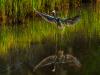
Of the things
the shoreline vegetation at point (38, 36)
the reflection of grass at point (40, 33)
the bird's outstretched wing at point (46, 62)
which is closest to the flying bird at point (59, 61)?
the bird's outstretched wing at point (46, 62)

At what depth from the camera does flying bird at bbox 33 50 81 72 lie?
381 inches

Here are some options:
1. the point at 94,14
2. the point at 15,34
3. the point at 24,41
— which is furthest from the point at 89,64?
the point at 94,14

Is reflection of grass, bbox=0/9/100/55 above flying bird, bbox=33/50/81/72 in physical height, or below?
below

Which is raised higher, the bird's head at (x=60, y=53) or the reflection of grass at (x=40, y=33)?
the bird's head at (x=60, y=53)

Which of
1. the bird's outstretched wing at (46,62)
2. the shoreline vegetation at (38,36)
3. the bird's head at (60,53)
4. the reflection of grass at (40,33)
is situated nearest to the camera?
the bird's outstretched wing at (46,62)

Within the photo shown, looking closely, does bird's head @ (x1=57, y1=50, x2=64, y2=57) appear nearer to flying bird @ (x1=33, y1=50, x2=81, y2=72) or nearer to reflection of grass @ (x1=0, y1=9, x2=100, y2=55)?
flying bird @ (x1=33, y1=50, x2=81, y2=72)

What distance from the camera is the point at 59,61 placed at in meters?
9.89

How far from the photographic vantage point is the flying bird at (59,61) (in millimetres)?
9688

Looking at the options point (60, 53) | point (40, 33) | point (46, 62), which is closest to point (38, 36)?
point (40, 33)

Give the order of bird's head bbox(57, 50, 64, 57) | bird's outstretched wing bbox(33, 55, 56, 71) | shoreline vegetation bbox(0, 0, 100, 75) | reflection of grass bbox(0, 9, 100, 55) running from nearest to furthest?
bird's outstretched wing bbox(33, 55, 56, 71)
shoreline vegetation bbox(0, 0, 100, 75)
bird's head bbox(57, 50, 64, 57)
reflection of grass bbox(0, 9, 100, 55)

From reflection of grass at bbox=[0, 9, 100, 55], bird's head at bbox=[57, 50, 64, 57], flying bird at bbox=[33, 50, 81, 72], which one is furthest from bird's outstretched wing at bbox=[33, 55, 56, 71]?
reflection of grass at bbox=[0, 9, 100, 55]

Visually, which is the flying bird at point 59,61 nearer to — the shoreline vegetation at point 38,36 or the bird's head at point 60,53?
the bird's head at point 60,53

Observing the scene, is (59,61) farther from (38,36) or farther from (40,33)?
(40,33)

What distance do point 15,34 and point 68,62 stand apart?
4.21 m
